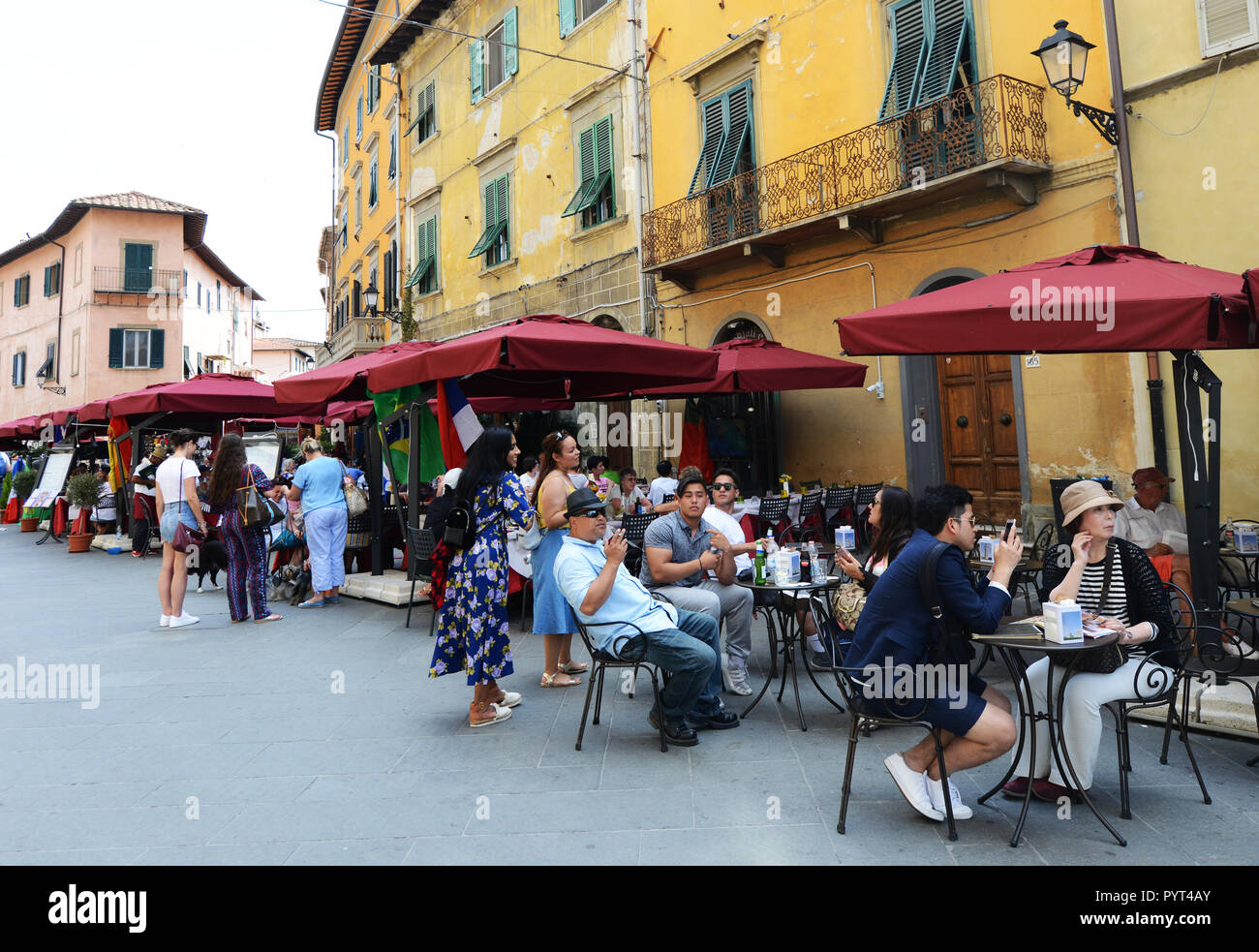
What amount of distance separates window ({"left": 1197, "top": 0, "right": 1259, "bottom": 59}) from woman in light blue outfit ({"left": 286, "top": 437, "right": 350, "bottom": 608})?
998 cm

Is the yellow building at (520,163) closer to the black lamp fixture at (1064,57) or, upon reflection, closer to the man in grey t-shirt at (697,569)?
the black lamp fixture at (1064,57)

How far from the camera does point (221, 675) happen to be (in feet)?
20.3

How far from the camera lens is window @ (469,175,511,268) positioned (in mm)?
18547

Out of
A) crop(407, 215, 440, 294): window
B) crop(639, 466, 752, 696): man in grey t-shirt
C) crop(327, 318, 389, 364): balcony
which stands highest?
crop(407, 215, 440, 294): window

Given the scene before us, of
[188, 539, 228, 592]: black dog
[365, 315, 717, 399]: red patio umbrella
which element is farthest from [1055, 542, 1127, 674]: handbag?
[188, 539, 228, 592]: black dog

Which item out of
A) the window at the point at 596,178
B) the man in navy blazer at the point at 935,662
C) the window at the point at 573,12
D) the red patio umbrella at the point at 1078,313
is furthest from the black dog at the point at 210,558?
the window at the point at 573,12

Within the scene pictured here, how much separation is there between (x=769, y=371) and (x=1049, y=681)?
675cm

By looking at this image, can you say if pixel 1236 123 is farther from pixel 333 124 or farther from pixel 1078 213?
pixel 333 124

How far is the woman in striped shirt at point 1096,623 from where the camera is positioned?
354 centimetres

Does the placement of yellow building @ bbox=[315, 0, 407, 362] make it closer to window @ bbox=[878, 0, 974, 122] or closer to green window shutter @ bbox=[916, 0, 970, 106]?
window @ bbox=[878, 0, 974, 122]

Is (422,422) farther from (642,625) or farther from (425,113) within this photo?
(425,113)

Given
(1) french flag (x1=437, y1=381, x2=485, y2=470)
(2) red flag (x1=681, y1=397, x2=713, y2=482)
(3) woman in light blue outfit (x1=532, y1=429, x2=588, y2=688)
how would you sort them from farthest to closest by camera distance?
(2) red flag (x1=681, y1=397, x2=713, y2=482), (1) french flag (x1=437, y1=381, x2=485, y2=470), (3) woman in light blue outfit (x1=532, y1=429, x2=588, y2=688)
